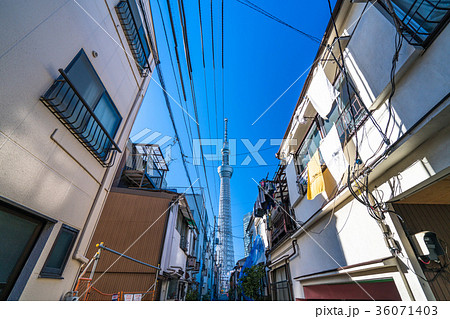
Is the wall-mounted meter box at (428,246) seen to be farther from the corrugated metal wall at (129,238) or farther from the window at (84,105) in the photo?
the corrugated metal wall at (129,238)

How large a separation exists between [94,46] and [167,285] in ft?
34.9

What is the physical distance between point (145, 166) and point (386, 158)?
10016 mm

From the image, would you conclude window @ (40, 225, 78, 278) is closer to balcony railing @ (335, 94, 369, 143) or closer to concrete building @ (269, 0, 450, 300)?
concrete building @ (269, 0, 450, 300)

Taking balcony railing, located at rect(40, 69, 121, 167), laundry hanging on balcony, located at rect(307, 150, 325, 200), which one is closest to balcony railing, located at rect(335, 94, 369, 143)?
laundry hanging on balcony, located at rect(307, 150, 325, 200)

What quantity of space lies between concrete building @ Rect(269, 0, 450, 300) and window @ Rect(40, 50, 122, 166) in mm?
4879

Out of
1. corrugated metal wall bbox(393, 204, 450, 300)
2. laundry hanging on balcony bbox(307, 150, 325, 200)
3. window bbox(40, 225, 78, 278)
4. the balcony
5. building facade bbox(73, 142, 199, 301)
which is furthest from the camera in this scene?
the balcony

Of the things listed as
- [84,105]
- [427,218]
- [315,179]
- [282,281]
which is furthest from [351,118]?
[282,281]

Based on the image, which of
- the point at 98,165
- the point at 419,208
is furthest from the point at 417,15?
the point at 98,165

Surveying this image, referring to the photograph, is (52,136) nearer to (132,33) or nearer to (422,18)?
(132,33)

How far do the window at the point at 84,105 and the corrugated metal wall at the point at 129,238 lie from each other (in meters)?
5.84

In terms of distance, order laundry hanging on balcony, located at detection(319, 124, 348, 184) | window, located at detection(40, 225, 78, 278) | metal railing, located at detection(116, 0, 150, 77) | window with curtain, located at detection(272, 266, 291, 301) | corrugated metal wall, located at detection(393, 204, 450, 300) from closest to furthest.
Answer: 1. window, located at detection(40, 225, 78, 278)
2. corrugated metal wall, located at detection(393, 204, 450, 300)
3. laundry hanging on balcony, located at detection(319, 124, 348, 184)
4. metal railing, located at detection(116, 0, 150, 77)
5. window with curtain, located at detection(272, 266, 291, 301)

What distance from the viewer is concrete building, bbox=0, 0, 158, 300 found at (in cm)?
205

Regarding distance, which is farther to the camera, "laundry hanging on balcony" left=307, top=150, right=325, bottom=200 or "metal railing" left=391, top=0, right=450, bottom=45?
"laundry hanging on balcony" left=307, top=150, right=325, bottom=200
